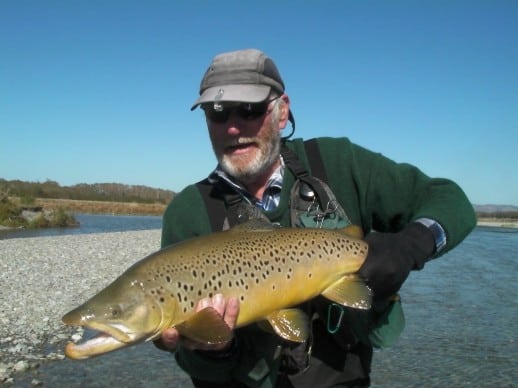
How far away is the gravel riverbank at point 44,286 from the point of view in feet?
29.7

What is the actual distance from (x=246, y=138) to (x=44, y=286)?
13101 millimetres

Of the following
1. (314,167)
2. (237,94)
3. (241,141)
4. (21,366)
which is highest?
(237,94)

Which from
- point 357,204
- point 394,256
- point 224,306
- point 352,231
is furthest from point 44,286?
point 394,256

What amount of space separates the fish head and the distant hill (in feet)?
248

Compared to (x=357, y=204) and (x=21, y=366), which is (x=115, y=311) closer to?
(x=357, y=204)

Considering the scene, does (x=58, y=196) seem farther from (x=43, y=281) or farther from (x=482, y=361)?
(x=482, y=361)

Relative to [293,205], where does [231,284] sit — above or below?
below

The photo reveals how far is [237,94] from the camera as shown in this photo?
3.71 meters

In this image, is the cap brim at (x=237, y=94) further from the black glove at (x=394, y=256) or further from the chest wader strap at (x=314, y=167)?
the black glove at (x=394, y=256)

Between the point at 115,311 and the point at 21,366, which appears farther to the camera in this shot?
the point at 21,366

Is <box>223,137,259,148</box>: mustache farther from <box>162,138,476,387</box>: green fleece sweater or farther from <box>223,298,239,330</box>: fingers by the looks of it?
<box>223,298,239,330</box>: fingers

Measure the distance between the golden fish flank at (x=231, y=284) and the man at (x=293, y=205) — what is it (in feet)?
0.68

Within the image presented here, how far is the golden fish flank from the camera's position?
2994mm

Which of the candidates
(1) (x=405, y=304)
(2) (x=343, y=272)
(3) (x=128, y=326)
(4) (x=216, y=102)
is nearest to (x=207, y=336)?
(3) (x=128, y=326)
